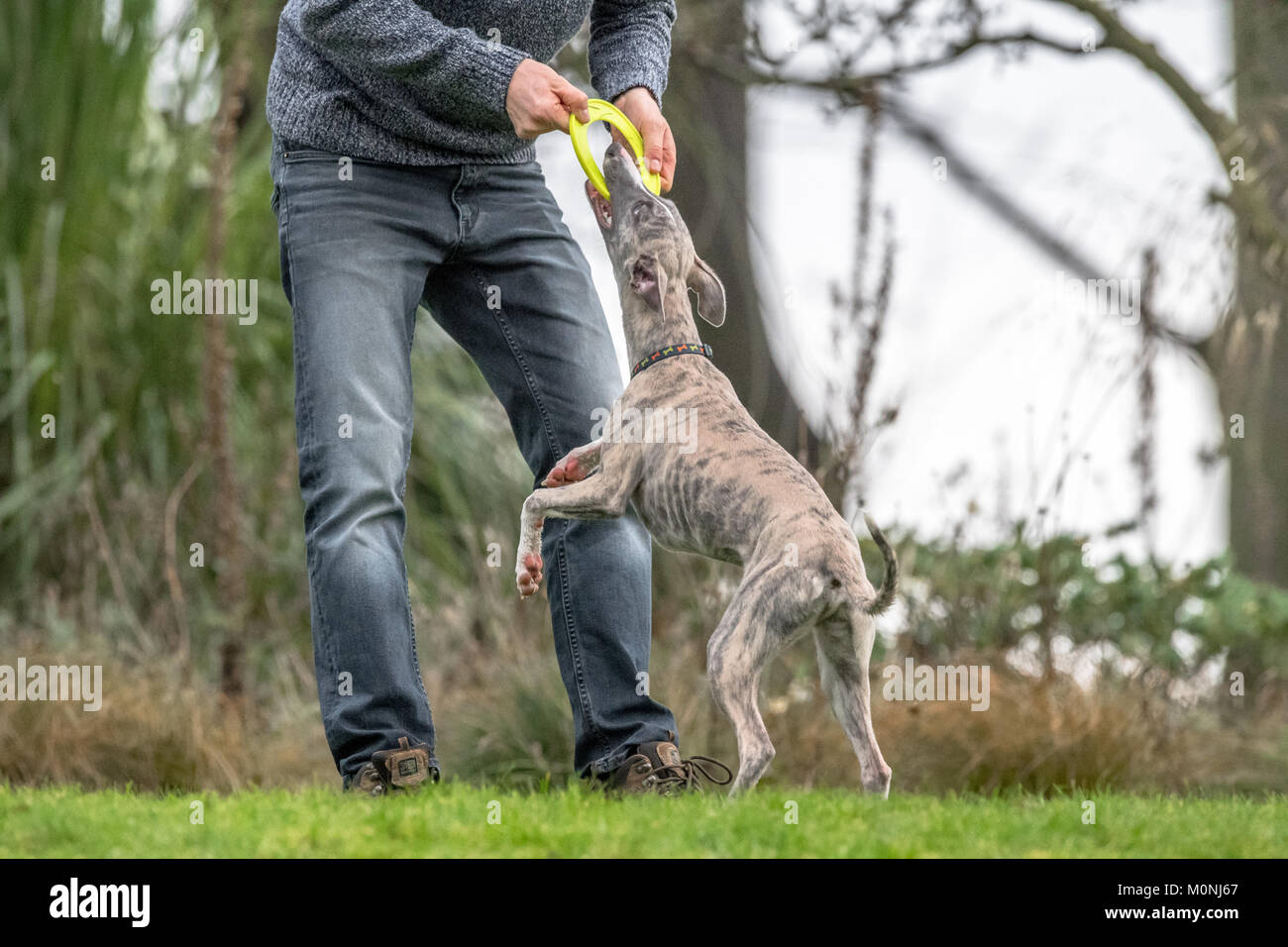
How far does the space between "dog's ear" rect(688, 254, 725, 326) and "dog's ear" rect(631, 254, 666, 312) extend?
230 millimetres

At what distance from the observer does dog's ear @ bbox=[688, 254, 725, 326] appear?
143 inches

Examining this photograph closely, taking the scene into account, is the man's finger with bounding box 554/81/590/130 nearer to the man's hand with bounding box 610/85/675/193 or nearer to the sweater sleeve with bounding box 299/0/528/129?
the sweater sleeve with bounding box 299/0/528/129

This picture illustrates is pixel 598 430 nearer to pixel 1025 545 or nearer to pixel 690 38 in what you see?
pixel 1025 545

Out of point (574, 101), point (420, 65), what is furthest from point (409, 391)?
point (574, 101)

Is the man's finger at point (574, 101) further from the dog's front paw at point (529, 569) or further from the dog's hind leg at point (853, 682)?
the dog's hind leg at point (853, 682)

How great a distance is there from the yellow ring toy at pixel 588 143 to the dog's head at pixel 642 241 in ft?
0.07

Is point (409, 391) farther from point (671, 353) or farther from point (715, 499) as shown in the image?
point (715, 499)

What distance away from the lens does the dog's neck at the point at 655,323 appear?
3465mm

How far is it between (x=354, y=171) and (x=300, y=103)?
0.24 metres

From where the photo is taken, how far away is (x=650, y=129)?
3586 millimetres

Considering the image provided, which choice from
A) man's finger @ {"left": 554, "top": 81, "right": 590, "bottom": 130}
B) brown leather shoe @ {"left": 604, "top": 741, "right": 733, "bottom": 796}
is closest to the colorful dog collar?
man's finger @ {"left": 554, "top": 81, "right": 590, "bottom": 130}

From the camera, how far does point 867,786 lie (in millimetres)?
3297
